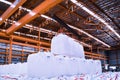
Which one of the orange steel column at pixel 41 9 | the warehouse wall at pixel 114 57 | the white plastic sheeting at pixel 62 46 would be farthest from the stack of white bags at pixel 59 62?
the warehouse wall at pixel 114 57

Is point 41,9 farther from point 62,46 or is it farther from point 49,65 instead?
point 49,65

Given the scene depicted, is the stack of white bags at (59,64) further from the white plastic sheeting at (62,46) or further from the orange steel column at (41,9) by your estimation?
the orange steel column at (41,9)

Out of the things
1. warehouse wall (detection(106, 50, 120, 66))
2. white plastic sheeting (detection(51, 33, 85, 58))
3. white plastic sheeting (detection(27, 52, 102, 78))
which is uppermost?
white plastic sheeting (detection(51, 33, 85, 58))

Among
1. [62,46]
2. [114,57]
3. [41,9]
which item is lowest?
[114,57]

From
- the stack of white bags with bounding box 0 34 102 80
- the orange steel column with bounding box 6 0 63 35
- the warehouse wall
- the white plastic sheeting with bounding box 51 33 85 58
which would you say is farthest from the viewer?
the warehouse wall

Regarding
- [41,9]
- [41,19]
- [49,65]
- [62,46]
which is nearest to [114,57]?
[41,19]

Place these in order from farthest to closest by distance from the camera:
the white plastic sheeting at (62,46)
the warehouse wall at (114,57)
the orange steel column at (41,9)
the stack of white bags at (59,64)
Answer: the warehouse wall at (114,57), the orange steel column at (41,9), the white plastic sheeting at (62,46), the stack of white bags at (59,64)

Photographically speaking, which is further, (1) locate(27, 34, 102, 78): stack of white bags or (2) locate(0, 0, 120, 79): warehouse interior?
(2) locate(0, 0, 120, 79): warehouse interior

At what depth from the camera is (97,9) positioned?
8.69 m

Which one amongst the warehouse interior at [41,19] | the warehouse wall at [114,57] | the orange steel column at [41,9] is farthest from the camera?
the warehouse wall at [114,57]

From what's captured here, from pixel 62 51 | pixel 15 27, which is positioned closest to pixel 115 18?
pixel 15 27

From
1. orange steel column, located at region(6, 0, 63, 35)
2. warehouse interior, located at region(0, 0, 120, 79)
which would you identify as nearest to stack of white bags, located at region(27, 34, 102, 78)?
orange steel column, located at region(6, 0, 63, 35)

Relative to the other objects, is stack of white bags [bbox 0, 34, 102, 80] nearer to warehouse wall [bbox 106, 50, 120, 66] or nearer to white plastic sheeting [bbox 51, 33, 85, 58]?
white plastic sheeting [bbox 51, 33, 85, 58]

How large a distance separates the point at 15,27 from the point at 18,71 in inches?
120
